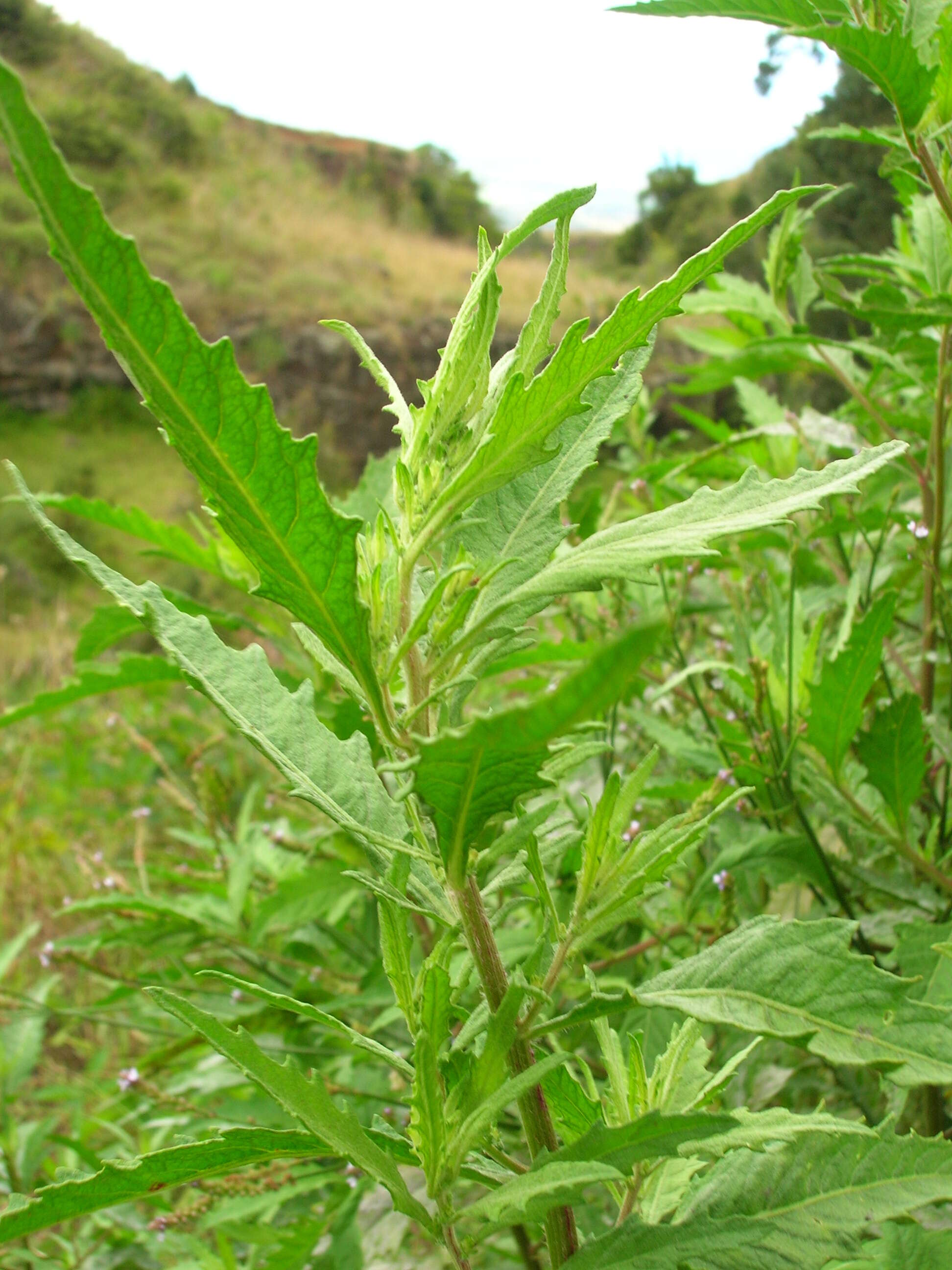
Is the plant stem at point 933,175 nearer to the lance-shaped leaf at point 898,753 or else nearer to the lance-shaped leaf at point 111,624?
the lance-shaped leaf at point 898,753

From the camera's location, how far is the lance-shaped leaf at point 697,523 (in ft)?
1.64

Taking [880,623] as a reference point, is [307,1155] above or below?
below

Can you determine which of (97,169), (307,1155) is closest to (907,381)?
(307,1155)

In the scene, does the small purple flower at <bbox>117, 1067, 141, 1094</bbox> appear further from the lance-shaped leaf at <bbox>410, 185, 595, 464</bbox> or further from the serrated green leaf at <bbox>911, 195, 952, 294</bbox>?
the serrated green leaf at <bbox>911, 195, 952, 294</bbox>

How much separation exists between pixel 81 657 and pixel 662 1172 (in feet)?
3.19

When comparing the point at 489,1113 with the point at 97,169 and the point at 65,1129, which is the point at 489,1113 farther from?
the point at 97,169

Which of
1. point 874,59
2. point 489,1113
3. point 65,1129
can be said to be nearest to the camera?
point 489,1113

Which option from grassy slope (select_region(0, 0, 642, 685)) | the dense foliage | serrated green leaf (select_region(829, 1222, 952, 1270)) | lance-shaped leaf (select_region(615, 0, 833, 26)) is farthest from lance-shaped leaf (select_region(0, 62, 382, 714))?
grassy slope (select_region(0, 0, 642, 685))

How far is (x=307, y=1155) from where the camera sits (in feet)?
1.81

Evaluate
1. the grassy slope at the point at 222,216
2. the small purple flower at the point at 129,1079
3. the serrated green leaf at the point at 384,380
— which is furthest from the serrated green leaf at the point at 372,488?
the grassy slope at the point at 222,216

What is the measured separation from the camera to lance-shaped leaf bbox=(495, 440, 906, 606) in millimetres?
500

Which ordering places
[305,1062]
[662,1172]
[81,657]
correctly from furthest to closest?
1. [305,1062]
2. [81,657]
3. [662,1172]

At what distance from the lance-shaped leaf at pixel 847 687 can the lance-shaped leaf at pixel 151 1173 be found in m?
0.62

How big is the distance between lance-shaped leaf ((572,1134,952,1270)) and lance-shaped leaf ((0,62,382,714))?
336mm
